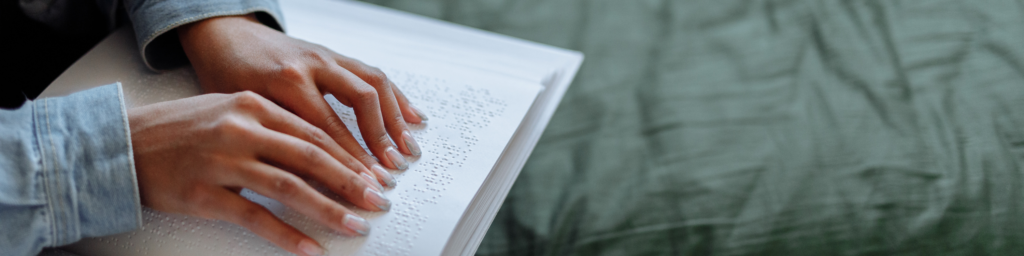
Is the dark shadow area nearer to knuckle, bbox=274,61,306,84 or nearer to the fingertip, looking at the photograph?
knuckle, bbox=274,61,306,84

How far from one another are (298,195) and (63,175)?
16 cm

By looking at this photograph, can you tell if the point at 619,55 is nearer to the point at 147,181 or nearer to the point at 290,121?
the point at 290,121

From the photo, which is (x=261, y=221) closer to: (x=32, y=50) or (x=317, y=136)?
(x=317, y=136)

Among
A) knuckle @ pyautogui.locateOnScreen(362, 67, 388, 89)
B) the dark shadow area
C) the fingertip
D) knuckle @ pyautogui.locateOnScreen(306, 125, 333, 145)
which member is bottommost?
the dark shadow area

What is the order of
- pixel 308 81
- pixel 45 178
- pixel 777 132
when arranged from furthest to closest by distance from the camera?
pixel 777 132, pixel 308 81, pixel 45 178

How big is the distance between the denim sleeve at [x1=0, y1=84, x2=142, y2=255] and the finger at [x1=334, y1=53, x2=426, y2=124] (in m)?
0.18

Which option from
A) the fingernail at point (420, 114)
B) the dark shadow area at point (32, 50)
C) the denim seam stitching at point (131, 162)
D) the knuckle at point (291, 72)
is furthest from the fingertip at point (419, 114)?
the dark shadow area at point (32, 50)

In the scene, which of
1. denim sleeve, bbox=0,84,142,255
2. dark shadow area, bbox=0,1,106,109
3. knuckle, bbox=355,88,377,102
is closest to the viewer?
denim sleeve, bbox=0,84,142,255

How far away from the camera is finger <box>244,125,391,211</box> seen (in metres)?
0.44

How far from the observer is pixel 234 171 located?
17.2 inches

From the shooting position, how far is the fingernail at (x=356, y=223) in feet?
1.46

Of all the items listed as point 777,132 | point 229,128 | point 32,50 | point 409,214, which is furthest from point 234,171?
point 777,132

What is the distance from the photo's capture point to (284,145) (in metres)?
0.45

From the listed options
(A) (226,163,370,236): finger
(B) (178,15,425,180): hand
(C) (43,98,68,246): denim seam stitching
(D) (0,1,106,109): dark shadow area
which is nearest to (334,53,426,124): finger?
(B) (178,15,425,180): hand
